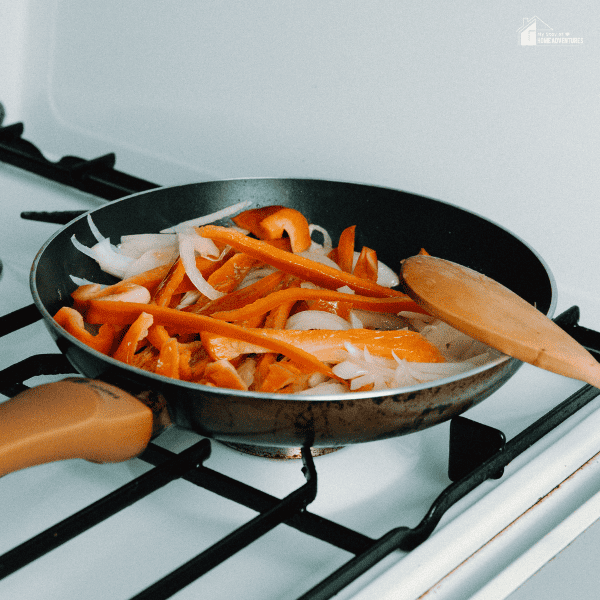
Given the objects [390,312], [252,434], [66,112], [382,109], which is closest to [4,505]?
[252,434]

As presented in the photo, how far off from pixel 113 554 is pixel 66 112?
88 centimetres

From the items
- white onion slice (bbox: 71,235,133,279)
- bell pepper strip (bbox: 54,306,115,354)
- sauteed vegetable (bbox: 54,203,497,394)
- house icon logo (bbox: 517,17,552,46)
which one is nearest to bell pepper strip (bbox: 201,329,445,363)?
sauteed vegetable (bbox: 54,203,497,394)

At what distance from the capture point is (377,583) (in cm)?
49

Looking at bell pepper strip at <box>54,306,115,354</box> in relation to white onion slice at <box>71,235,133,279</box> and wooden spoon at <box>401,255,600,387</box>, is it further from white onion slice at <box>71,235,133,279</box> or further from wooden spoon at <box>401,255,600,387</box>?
wooden spoon at <box>401,255,600,387</box>

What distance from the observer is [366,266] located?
79 cm

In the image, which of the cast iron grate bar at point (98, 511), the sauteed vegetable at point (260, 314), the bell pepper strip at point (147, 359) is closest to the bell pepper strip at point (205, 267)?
the sauteed vegetable at point (260, 314)

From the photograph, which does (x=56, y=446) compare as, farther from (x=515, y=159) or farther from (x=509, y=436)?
(x=515, y=159)

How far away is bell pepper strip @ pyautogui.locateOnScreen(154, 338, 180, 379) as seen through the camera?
59cm

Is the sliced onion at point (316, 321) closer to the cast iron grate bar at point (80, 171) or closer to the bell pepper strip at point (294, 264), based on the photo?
the bell pepper strip at point (294, 264)

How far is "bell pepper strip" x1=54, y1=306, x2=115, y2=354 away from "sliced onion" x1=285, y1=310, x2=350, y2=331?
0.17 meters

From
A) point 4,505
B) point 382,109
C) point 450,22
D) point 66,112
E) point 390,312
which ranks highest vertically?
point 450,22

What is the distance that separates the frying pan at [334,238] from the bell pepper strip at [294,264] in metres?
0.15

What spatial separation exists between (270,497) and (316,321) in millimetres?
181

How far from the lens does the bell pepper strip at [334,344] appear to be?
2.00 ft
